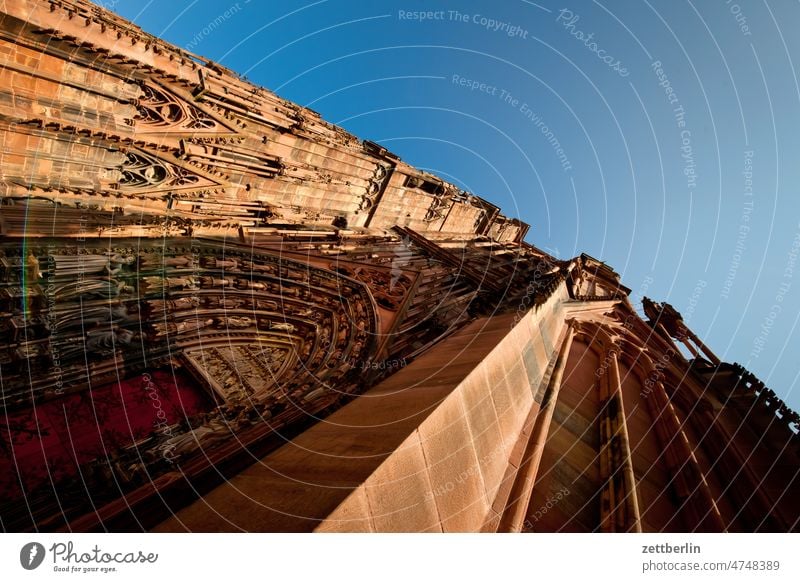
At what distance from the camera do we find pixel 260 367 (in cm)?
938

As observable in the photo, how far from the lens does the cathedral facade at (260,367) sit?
11.8 feet

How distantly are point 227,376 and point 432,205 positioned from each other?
23019mm

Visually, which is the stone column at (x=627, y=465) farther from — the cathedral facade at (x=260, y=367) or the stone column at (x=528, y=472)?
the stone column at (x=528, y=472)

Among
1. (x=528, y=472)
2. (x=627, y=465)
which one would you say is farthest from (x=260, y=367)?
(x=627, y=465)

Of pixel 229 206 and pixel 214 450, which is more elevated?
pixel 229 206

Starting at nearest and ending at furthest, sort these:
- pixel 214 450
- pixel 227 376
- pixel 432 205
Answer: pixel 214 450 → pixel 227 376 → pixel 432 205

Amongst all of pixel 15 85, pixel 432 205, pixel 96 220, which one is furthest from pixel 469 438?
pixel 432 205

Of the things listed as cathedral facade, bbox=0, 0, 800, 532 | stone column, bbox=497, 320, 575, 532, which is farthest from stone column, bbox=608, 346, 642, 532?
stone column, bbox=497, 320, 575, 532

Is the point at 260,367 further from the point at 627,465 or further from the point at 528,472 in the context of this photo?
the point at 627,465

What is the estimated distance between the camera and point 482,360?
4.61 meters

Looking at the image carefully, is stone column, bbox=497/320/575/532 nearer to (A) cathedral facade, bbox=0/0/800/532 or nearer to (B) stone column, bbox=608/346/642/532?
(A) cathedral facade, bbox=0/0/800/532

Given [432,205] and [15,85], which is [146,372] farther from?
[432,205]

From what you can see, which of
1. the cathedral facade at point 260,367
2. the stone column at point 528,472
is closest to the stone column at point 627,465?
the cathedral facade at point 260,367

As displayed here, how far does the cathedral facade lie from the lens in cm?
359
